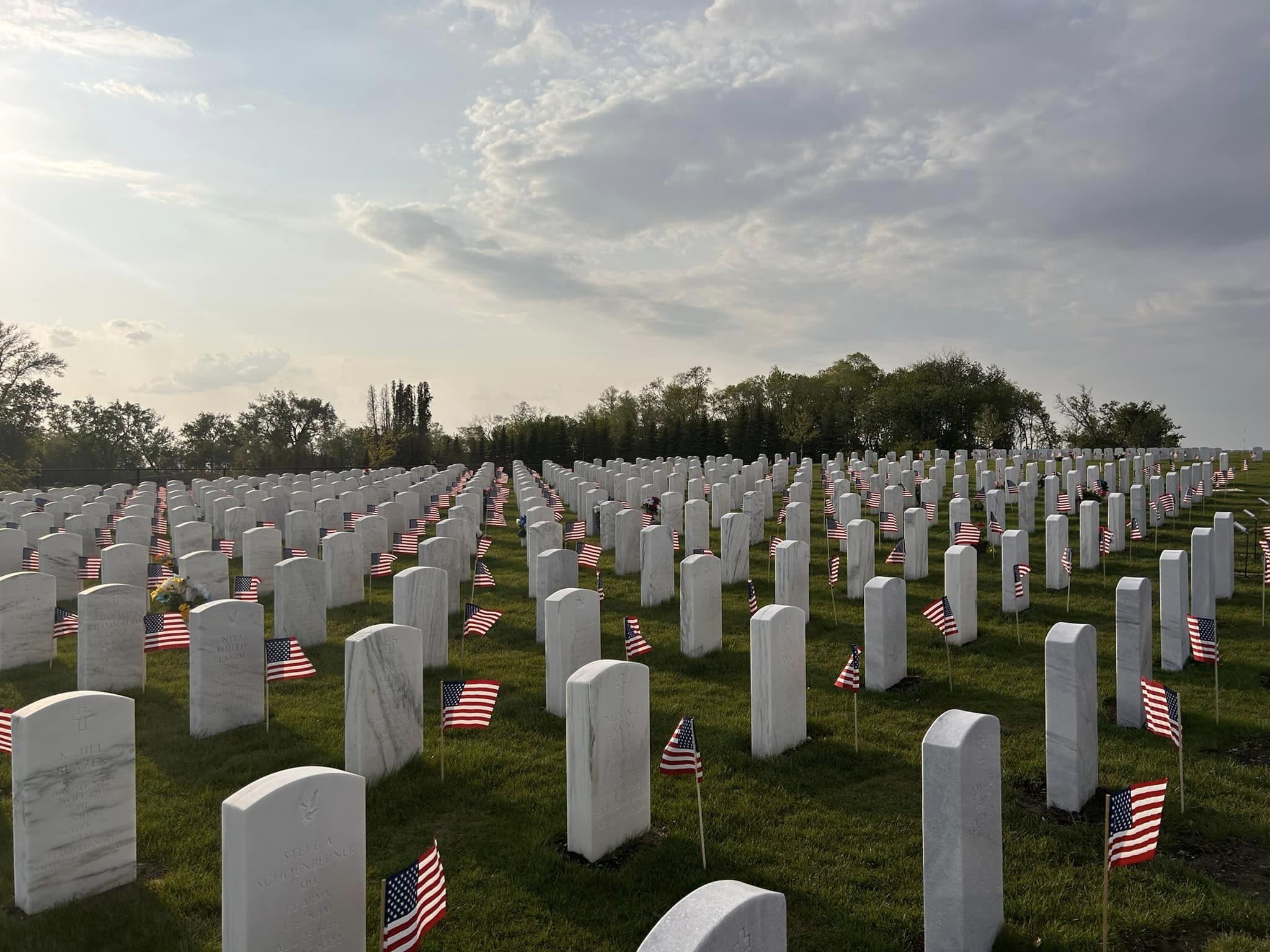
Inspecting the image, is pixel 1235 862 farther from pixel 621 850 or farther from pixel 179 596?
pixel 179 596

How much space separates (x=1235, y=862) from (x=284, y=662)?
8902 millimetres

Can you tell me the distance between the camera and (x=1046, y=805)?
7.01 m

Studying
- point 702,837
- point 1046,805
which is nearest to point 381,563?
point 702,837

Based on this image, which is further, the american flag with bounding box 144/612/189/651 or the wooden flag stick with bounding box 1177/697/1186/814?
the american flag with bounding box 144/612/189/651

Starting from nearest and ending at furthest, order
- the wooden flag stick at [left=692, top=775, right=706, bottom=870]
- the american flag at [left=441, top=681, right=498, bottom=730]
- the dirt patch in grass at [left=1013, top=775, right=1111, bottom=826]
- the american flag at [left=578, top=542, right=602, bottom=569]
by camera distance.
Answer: the wooden flag stick at [left=692, top=775, right=706, bottom=870] < the dirt patch in grass at [left=1013, top=775, right=1111, bottom=826] < the american flag at [left=441, top=681, right=498, bottom=730] < the american flag at [left=578, top=542, right=602, bottom=569]

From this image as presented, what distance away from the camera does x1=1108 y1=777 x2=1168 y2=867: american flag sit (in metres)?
5.05

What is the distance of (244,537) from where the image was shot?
16.5 meters

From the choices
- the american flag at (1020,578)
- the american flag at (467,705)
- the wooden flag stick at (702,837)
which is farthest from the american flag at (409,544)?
the wooden flag stick at (702,837)

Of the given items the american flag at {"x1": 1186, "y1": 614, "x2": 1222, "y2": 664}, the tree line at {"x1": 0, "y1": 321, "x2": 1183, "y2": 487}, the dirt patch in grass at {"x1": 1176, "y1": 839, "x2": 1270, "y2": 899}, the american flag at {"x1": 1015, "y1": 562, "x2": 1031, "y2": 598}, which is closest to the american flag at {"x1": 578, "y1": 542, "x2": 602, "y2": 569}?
the american flag at {"x1": 1015, "y1": 562, "x2": 1031, "y2": 598}

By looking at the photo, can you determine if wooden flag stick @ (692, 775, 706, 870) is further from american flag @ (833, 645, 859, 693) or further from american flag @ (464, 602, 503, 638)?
american flag @ (464, 602, 503, 638)

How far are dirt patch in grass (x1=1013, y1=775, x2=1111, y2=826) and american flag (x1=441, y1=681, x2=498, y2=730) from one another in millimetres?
4750

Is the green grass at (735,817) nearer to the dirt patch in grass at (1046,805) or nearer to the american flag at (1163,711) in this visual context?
the dirt patch in grass at (1046,805)

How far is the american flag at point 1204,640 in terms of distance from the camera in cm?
910

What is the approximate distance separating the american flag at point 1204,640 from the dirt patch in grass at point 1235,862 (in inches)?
124
